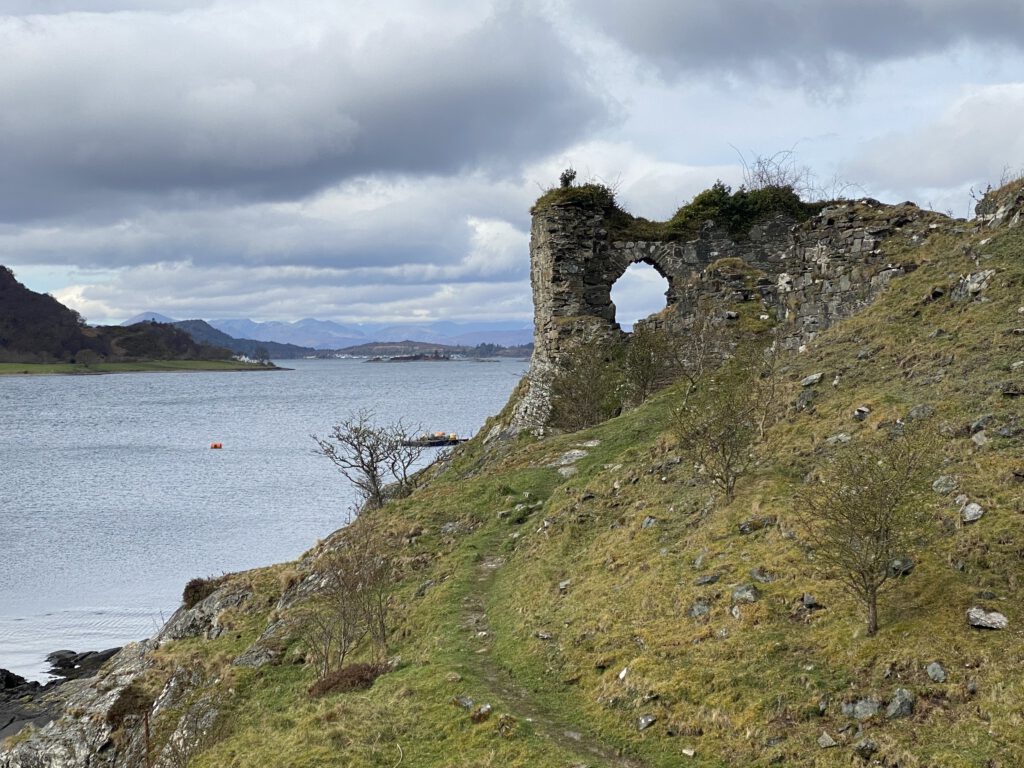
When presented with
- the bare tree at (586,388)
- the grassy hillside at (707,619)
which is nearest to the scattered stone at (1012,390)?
the grassy hillside at (707,619)

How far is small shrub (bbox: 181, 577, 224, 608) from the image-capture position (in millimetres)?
27219

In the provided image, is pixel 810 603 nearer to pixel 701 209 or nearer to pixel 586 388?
pixel 586 388

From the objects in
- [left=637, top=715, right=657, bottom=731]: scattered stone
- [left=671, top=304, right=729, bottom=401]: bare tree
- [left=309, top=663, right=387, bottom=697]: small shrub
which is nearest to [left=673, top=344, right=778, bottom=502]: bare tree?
[left=637, top=715, right=657, bottom=731]: scattered stone

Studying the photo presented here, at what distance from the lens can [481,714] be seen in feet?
41.5

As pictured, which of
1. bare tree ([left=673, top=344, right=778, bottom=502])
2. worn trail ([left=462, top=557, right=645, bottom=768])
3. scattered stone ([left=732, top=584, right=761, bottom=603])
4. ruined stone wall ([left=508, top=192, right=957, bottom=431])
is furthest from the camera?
ruined stone wall ([left=508, top=192, right=957, bottom=431])

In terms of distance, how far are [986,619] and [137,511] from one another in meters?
54.7

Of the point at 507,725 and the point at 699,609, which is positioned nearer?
the point at 507,725

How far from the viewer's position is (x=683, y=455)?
2016cm

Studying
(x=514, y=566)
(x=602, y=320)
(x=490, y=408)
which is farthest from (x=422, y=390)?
(x=514, y=566)

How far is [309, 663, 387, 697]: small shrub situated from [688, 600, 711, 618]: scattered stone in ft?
20.0

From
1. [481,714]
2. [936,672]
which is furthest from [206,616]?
[936,672]

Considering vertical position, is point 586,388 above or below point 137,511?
above

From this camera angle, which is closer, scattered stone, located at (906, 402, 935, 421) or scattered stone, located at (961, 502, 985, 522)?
scattered stone, located at (961, 502, 985, 522)

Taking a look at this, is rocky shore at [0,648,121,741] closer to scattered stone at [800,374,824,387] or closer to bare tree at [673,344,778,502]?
bare tree at [673,344,778,502]
